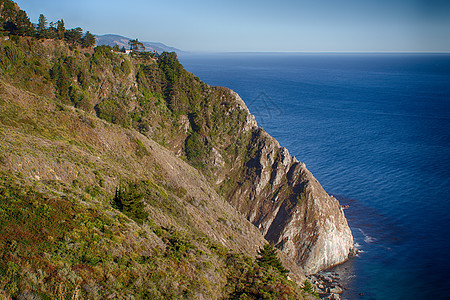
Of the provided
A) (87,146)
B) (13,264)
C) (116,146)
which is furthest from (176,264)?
(116,146)

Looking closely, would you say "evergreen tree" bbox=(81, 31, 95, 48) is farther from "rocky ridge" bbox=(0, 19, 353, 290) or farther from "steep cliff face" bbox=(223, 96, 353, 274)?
"steep cliff face" bbox=(223, 96, 353, 274)

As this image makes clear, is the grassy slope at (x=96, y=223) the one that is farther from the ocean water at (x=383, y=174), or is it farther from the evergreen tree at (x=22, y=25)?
the evergreen tree at (x=22, y=25)

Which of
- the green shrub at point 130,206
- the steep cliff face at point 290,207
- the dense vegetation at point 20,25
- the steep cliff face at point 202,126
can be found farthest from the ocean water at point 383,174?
the dense vegetation at point 20,25

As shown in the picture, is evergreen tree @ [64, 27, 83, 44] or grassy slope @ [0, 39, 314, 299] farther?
evergreen tree @ [64, 27, 83, 44]

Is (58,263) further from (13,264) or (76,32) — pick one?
(76,32)

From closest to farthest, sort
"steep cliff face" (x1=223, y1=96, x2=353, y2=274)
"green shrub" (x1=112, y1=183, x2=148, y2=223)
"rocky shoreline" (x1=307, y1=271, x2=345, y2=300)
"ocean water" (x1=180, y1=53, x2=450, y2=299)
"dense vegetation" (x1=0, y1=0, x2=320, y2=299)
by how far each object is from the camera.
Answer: "dense vegetation" (x1=0, y1=0, x2=320, y2=299) → "green shrub" (x1=112, y1=183, x2=148, y2=223) → "rocky shoreline" (x1=307, y1=271, x2=345, y2=300) → "ocean water" (x1=180, y1=53, x2=450, y2=299) → "steep cliff face" (x1=223, y1=96, x2=353, y2=274)

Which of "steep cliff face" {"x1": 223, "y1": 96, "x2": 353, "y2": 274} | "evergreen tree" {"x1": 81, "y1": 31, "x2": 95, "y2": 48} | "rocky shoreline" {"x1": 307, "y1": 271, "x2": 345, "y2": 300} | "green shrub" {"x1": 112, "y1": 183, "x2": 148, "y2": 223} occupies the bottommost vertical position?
"rocky shoreline" {"x1": 307, "y1": 271, "x2": 345, "y2": 300}

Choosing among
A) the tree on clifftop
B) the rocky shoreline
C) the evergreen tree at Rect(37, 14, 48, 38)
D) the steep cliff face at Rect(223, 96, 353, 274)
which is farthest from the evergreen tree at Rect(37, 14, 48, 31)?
the rocky shoreline
